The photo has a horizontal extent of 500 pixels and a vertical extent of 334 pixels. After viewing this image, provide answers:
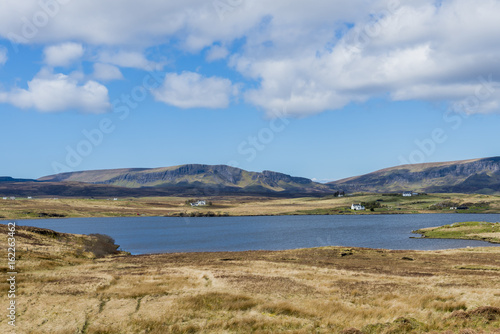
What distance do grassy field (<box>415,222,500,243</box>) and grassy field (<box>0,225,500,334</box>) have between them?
2048 inches

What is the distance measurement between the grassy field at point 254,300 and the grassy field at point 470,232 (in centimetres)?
5202

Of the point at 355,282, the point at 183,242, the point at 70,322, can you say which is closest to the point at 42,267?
the point at 70,322

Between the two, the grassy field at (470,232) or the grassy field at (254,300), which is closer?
the grassy field at (254,300)

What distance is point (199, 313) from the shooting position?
24.3 m

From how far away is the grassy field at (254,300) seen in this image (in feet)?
71.7

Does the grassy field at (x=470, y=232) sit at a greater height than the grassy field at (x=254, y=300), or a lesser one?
lesser

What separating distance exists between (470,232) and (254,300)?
294 feet

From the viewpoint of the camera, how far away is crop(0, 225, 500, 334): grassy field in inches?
861

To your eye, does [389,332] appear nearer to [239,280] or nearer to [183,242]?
[239,280]

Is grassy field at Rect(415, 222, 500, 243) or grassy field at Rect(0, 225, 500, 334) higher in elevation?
grassy field at Rect(0, 225, 500, 334)

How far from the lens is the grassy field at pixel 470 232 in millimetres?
92125

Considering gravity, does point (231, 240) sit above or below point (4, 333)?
below

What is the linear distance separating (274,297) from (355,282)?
10415 mm

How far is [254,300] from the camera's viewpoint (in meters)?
27.1
